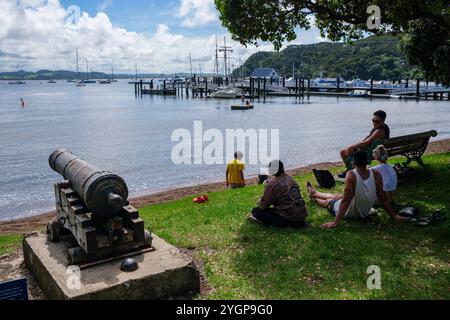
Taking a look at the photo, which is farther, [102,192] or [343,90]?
[343,90]

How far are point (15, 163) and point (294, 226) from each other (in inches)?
922

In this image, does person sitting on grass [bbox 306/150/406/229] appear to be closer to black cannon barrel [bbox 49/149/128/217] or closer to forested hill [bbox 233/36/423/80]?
black cannon barrel [bbox 49/149/128/217]

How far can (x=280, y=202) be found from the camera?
7.46 metres

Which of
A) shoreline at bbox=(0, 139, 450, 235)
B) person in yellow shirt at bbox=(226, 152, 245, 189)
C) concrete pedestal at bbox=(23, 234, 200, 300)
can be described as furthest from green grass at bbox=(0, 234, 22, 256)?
person in yellow shirt at bbox=(226, 152, 245, 189)

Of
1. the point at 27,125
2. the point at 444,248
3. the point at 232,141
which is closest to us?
the point at 444,248

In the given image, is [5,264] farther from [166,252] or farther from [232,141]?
[232,141]

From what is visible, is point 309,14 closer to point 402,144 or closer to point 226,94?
point 402,144

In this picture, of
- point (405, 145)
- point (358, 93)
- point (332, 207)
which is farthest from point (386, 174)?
point (358, 93)

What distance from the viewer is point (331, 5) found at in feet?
34.7

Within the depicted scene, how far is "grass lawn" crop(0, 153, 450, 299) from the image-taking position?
5.55 meters

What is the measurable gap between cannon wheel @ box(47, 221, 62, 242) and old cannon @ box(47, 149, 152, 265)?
448 millimetres

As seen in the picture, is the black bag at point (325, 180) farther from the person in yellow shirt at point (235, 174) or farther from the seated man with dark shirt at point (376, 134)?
the person in yellow shirt at point (235, 174)

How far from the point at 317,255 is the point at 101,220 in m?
3.08

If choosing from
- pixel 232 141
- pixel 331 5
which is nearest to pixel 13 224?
pixel 331 5
